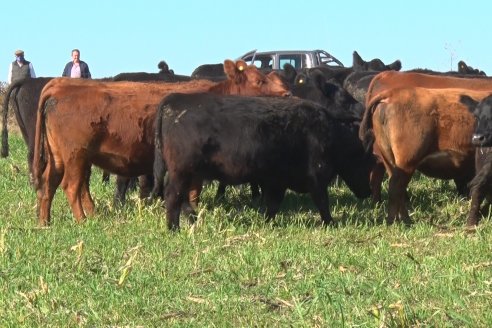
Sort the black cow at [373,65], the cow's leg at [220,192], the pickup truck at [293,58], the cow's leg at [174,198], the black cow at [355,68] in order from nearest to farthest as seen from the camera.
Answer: the cow's leg at [174,198]
the cow's leg at [220,192]
the black cow at [355,68]
the black cow at [373,65]
the pickup truck at [293,58]

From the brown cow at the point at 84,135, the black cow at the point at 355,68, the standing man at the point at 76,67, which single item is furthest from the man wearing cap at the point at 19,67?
the brown cow at the point at 84,135

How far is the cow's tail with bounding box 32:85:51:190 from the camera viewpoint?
995cm

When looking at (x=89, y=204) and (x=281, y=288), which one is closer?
(x=281, y=288)

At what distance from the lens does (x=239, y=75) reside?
11547 millimetres

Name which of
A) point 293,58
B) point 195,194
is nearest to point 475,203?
point 195,194

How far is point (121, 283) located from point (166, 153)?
286 centimetres

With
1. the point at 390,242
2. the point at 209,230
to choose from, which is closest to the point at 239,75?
the point at 209,230

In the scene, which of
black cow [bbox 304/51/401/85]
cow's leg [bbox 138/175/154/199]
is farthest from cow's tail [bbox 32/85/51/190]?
black cow [bbox 304/51/401/85]

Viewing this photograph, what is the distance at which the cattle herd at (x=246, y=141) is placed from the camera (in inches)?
361

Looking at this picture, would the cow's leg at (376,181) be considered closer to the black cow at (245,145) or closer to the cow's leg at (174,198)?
the black cow at (245,145)

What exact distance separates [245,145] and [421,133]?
1620 mm

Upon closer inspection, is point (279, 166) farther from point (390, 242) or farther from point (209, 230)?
point (390, 242)

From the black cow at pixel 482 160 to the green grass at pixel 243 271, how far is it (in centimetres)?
26

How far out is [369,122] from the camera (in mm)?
10023
